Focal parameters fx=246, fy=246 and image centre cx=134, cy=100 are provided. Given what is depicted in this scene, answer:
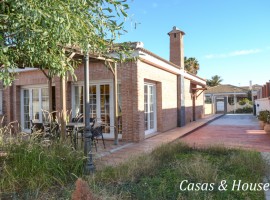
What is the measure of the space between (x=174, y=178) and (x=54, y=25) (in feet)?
12.1

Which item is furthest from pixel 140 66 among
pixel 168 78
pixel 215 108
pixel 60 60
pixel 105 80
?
pixel 215 108

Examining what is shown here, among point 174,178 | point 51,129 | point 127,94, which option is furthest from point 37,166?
point 127,94

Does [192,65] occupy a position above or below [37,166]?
above

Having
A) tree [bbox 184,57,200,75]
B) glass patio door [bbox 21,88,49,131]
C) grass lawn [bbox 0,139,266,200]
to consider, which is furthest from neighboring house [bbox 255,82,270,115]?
tree [bbox 184,57,200,75]

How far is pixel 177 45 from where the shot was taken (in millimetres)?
16047

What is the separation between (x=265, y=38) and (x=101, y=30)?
11.5 m

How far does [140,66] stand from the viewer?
1005 centimetres

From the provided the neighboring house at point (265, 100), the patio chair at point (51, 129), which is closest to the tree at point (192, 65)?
the neighboring house at point (265, 100)

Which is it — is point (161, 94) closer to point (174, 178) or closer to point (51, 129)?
point (51, 129)

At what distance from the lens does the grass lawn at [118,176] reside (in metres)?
4.23

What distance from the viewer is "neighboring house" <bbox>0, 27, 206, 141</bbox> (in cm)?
988

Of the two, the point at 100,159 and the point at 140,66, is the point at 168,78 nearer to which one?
the point at 140,66

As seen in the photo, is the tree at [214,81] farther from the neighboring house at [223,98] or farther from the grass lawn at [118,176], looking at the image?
the grass lawn at [118,176]

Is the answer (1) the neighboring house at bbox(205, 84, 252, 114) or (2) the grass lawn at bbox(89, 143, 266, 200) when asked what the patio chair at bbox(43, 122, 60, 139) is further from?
(1) the neighboring house at bbox(205, 84, 252, 114)
